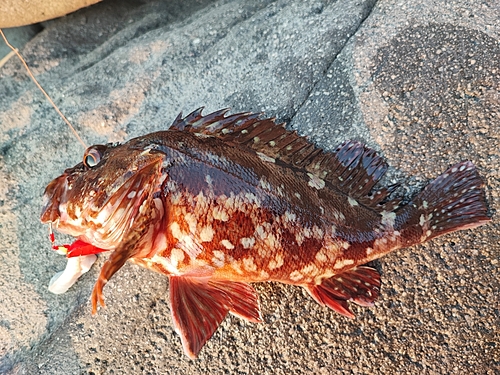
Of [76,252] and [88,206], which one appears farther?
[76,252]

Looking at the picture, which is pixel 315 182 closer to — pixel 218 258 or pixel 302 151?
pixel 302 151

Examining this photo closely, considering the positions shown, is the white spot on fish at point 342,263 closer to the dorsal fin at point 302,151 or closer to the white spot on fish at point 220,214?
the dorsal fin at point 302,151

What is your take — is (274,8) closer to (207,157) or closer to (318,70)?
(318,70)

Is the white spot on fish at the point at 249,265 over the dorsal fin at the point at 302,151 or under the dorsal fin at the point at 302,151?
under

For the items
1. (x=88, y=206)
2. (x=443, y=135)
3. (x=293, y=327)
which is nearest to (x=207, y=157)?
(x=88, y=206)

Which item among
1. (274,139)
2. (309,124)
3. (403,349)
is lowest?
(403,349)

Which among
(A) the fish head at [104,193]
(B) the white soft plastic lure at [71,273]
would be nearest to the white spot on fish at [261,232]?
(A) the fish head at [104,193]

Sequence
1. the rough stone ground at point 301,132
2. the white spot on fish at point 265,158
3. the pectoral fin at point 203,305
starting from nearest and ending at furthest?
the pectoral fin at point 203,305 → the white spot on fish at point 265,158 → the rough stone ground at point 301,132
